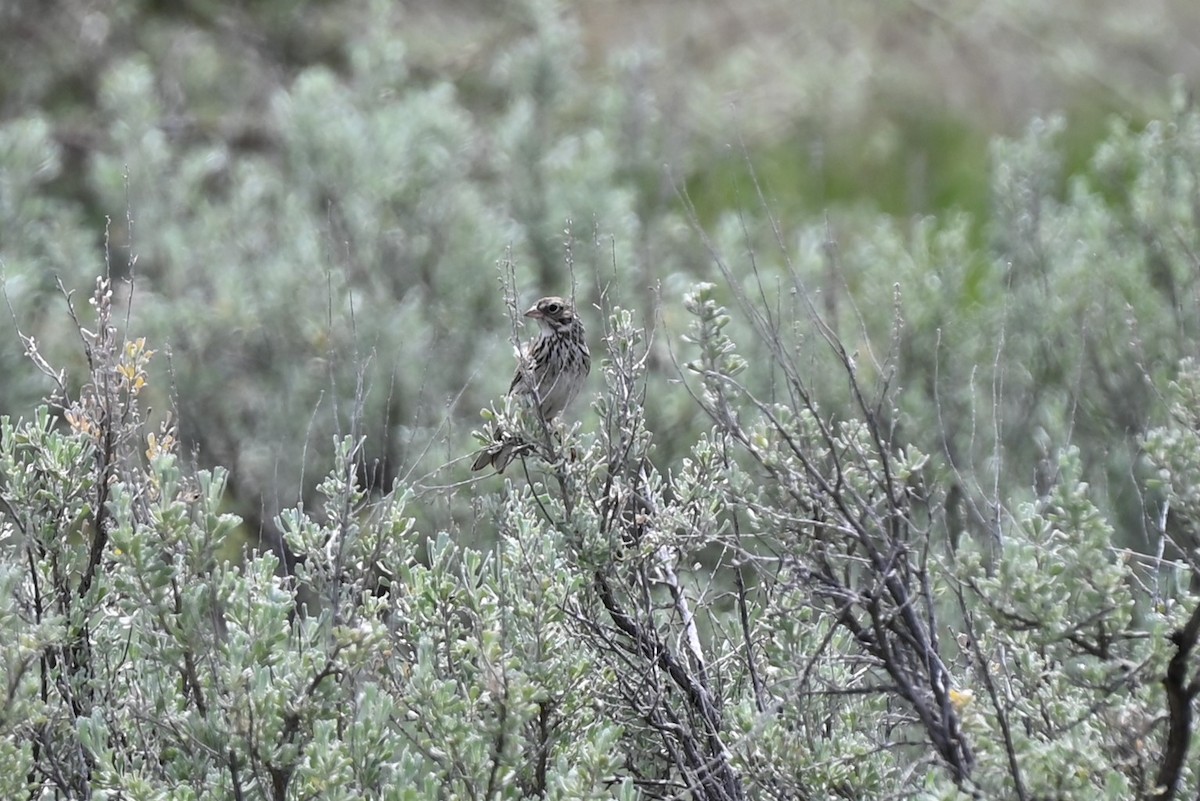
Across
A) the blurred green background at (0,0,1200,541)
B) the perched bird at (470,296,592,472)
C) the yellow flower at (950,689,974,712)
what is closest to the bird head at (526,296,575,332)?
the perched bird at (470,296,592,472)

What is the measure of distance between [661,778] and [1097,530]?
1717 millimetres

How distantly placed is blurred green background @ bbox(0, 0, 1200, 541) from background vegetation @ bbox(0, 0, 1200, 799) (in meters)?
0.05

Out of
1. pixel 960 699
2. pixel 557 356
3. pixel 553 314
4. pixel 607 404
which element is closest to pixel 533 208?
pixel 553 314

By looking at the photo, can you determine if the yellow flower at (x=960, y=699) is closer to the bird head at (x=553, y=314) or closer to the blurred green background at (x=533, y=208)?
the blurred green background at (x=533, y=208)

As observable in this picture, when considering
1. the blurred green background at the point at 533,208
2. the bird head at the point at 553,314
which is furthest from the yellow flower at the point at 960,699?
the bird head at the point at 553,314

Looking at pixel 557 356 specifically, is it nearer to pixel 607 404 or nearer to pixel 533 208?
pixel 607 404

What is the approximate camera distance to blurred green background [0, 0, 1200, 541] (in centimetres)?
866

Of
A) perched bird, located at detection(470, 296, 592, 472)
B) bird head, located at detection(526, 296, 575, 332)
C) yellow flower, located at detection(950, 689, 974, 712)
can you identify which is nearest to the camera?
yellow flower, located at detection(950, 689, 974, 712)

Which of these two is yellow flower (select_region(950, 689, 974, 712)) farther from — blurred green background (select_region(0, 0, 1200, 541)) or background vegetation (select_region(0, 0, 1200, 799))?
blurred green background (select_region(0, 0, 1200, 541))

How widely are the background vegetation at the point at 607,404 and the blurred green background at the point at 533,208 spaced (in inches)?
2.0

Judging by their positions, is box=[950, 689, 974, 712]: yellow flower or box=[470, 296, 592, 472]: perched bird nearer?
box=[950, 689, 974, 712]: yellow flower

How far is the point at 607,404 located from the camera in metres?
4.71

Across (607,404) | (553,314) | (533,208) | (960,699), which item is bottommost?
(960,699)

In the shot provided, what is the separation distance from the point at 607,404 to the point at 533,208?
680cm
